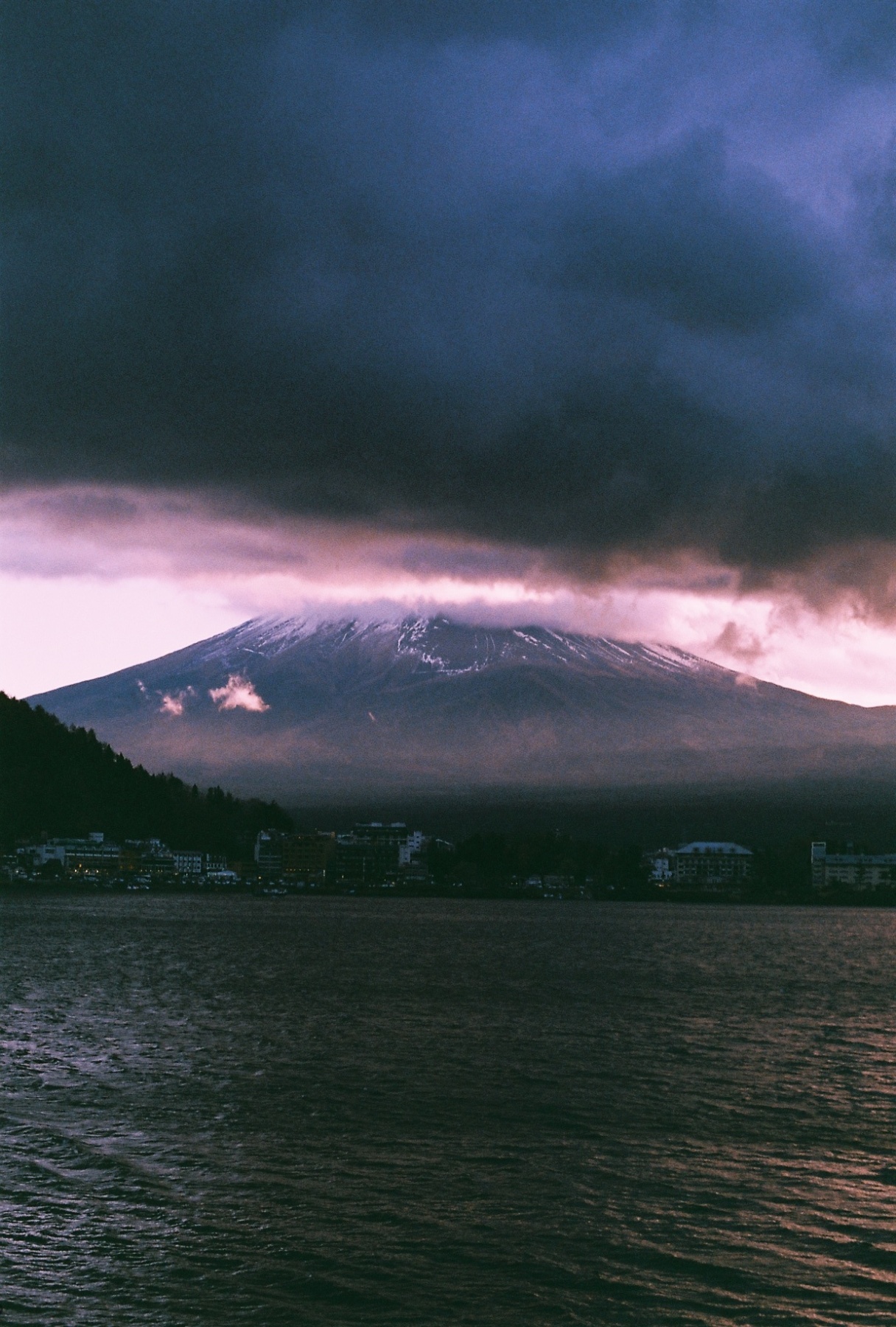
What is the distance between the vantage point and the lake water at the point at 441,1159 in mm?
21047

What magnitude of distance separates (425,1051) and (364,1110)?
12.2 metres

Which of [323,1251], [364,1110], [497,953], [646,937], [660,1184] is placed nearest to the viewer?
[323,1251]

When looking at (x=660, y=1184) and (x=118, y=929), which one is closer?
(x=660, y=1184)

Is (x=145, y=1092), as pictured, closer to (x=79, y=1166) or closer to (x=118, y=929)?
(x=79, y=1166)

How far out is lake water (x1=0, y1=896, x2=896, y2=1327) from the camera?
2105cm

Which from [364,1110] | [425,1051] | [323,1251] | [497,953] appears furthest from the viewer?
[497,953]

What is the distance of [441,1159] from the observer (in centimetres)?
2956

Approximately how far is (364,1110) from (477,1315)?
15.0 meters

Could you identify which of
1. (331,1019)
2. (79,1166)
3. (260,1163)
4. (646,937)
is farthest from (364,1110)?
(646,937)

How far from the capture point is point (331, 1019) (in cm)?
5612

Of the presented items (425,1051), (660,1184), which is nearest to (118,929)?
(425,1051)

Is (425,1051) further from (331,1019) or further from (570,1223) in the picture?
(570,1223)

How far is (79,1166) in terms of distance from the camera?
2788cm

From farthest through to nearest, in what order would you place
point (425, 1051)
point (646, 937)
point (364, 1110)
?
point (646, 937)
point (425, 1051)
point (364, 1110)
